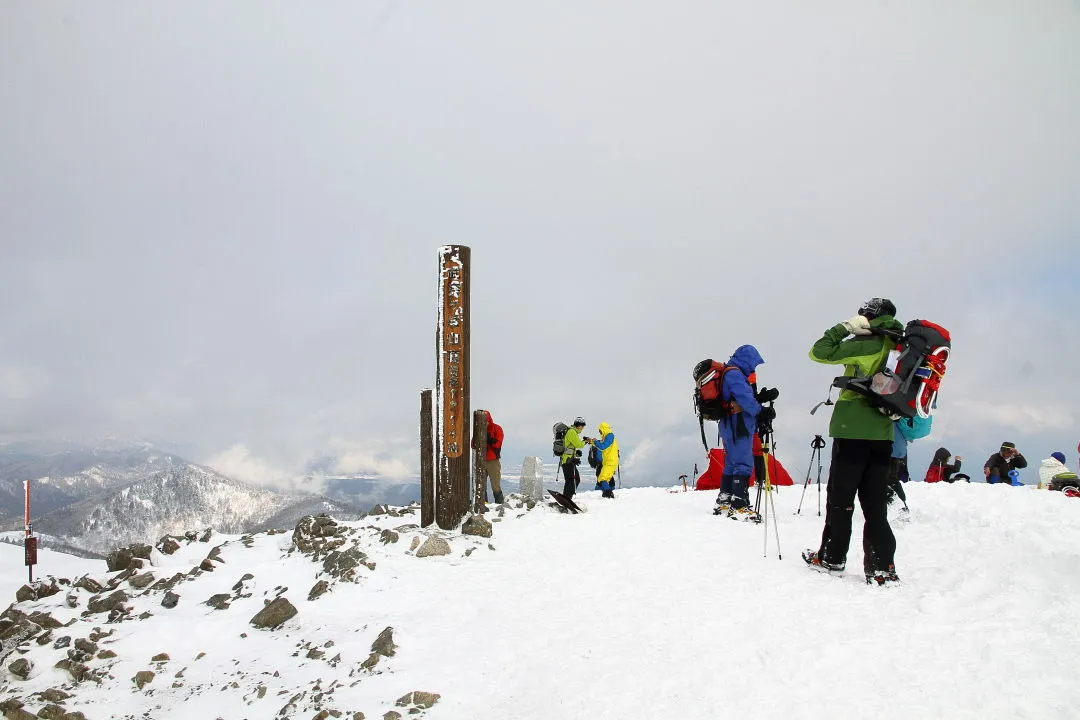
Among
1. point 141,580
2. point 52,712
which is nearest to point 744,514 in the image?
point 52,712

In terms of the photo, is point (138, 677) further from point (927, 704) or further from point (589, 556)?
point (927, 704)

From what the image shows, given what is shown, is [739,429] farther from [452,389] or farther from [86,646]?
[86,646]

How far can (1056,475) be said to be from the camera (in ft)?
46.0

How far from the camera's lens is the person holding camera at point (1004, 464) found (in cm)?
1659

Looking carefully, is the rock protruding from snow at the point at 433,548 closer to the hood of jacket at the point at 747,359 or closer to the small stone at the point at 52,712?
the small stone at the point at 52,712

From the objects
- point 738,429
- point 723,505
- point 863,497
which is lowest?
point 723,505

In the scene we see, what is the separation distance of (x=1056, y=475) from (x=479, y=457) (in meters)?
15.3

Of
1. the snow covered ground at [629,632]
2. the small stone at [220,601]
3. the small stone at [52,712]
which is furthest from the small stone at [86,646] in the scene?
the small stone at [220,601]

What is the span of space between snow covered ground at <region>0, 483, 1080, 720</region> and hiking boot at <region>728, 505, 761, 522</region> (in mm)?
1001

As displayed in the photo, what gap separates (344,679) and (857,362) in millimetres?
5688

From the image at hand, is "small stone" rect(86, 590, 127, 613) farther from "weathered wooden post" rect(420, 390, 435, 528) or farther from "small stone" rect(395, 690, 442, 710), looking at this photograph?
"small stone" rect(395, 690, 442, 710)

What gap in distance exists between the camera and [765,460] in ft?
26.5

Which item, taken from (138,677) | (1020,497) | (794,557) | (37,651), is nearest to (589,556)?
(794,557)

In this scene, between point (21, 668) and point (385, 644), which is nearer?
point (385, 644)
